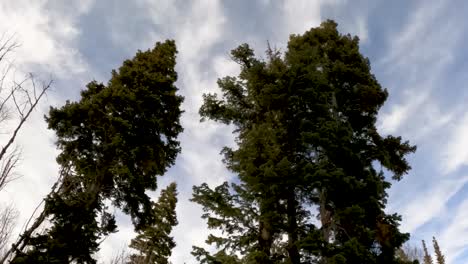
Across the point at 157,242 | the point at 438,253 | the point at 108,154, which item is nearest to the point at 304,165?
the point at 108,154

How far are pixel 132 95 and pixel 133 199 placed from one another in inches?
162

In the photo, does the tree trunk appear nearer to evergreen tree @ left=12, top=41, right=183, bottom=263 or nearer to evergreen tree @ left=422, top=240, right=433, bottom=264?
evergreen tree @ left=12, top=41, right=183, bottom=263

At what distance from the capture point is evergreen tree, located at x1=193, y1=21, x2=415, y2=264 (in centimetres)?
1009

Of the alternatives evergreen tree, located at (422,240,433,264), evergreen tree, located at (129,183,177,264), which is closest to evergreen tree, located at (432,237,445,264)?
evergreen tree, located at (422,240,433,264)

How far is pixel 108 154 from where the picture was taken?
13312 millimetres

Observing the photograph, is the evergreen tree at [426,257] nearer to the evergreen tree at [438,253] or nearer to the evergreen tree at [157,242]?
the evergreen tree at [438,253]

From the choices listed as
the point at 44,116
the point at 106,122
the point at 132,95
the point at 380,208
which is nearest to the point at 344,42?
the point at 380,208

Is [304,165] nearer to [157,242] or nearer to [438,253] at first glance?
[157,242]

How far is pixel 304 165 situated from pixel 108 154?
737cm

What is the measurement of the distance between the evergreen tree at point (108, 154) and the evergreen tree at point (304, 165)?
2744 millimetres

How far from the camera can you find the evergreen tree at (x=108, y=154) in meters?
11.5

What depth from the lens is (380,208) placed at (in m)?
12.5

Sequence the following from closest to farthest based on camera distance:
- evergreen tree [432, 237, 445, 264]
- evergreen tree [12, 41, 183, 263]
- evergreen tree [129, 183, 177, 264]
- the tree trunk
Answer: the tree trunk, evergreen tree [12, 41, 183, 263], evergreen tree [129, 183, 177, 264], evergreen tree [432, 237, 445, 264]

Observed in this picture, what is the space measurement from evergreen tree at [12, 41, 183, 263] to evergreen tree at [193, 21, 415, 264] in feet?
9.00
